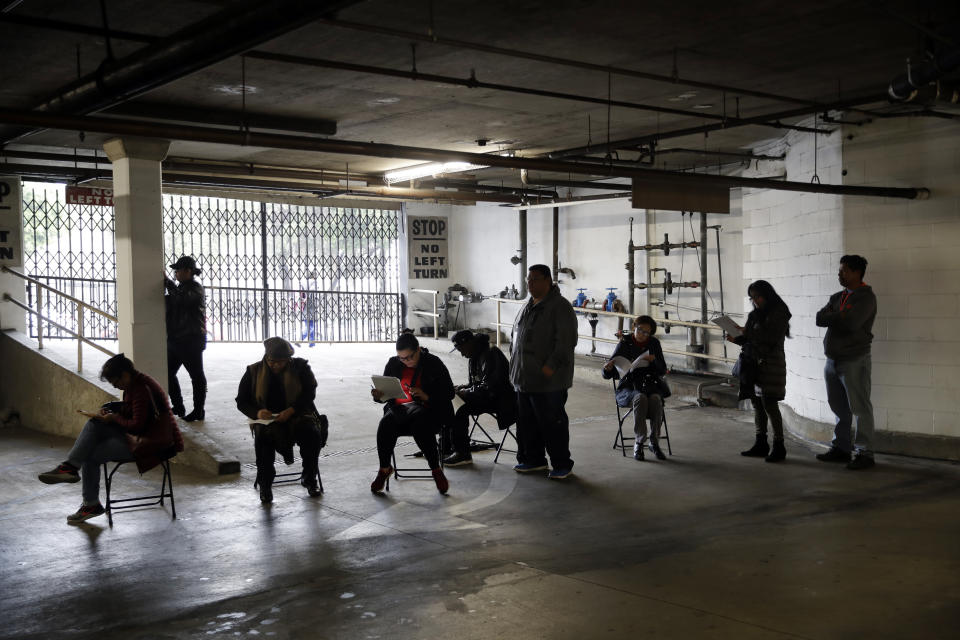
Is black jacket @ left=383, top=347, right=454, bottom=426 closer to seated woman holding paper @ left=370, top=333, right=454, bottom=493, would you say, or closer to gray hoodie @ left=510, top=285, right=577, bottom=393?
seated woman holding paper @ left=370, top=333, right=454, bottom=493

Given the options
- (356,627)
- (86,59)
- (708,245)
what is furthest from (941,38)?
(708,245)

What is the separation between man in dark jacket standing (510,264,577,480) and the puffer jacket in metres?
1.75

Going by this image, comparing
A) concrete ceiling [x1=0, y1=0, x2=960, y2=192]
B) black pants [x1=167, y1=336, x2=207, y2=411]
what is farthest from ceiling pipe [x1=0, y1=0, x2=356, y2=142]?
black pants [x1=167, y1=336, x2=207, y2=411]

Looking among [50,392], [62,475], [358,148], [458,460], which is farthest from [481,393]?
[50,392]

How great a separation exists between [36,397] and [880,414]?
30.1 ft

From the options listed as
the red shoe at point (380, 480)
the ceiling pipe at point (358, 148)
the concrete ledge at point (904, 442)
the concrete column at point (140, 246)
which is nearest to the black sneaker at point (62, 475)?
→ the red shoe at point (380, 480)

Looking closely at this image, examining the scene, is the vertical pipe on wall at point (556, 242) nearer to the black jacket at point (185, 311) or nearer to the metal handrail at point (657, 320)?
the metal handrail at point (657, 320)

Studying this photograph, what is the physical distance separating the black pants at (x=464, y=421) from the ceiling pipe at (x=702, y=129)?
295 centimetres

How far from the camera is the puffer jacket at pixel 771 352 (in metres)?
7.34

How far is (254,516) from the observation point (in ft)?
19.4

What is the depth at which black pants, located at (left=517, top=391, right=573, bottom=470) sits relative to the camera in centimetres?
680

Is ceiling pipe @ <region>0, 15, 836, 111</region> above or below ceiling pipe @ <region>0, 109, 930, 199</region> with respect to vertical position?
above

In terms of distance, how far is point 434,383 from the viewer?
259 inches

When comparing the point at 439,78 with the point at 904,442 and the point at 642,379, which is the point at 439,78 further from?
the point at 904,442
